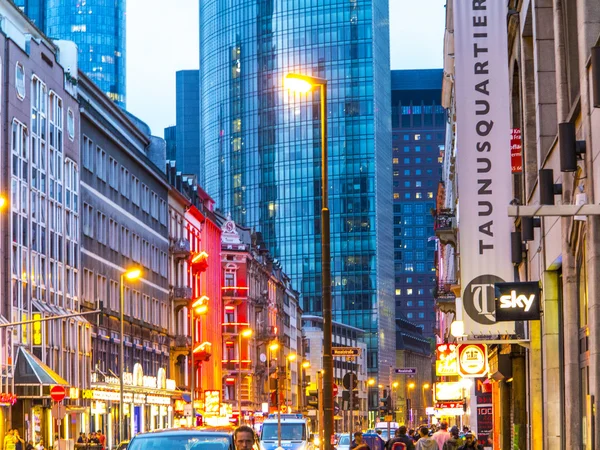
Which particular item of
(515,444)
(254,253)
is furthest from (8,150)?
(254,253)

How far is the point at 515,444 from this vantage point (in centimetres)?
3128

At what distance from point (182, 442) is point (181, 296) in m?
85.1

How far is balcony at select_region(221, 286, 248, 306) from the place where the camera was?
13488 centimetres

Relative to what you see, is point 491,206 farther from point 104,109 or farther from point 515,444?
point 104,109

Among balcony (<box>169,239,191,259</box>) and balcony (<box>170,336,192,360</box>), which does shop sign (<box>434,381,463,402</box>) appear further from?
balcony (<box>169,239,191,259</box>)

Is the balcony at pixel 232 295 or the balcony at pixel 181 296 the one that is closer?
the balcony at pixel 181 296

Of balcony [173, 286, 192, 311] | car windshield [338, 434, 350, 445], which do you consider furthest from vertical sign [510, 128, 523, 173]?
balcony [173, 286, 192, 311]

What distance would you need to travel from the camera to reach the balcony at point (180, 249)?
103750 millimetres

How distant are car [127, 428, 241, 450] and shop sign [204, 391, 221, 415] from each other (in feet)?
286

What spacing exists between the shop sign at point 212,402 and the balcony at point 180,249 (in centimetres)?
1141

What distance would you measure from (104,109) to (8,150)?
1072 inches

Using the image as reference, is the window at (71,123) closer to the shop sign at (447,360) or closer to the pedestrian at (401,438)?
the shop sign at (447,360)

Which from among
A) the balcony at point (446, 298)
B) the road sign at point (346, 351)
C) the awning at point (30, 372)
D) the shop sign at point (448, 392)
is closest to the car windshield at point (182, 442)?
the road sign at point (346, 351)

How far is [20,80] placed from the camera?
6569 centimetres
